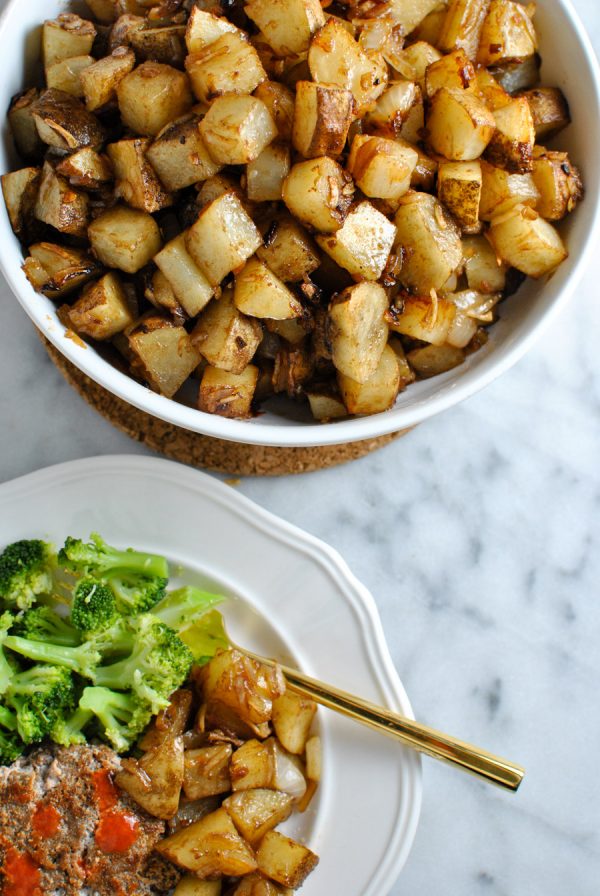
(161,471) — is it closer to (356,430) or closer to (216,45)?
(356,430)

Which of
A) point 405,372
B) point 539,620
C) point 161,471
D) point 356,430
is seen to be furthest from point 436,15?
point 539,620

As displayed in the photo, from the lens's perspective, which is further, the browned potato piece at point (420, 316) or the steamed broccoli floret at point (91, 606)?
the steamed broccoli floret at point (91, 606)

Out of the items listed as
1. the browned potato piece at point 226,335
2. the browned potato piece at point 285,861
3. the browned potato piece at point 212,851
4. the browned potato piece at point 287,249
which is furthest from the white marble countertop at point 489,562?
the browned potato piece at point 287,249

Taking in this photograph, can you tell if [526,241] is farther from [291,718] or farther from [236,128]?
[291,718]

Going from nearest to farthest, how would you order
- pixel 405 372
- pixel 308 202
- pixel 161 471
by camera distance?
1. pixel 308 202
2. pixel 405 372
3. pixel 161 471

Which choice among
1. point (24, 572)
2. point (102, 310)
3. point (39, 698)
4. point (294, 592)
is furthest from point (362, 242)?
point (39, 698)

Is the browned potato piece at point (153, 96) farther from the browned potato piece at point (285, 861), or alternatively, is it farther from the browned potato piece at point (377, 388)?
the browned potato piece at point (285, 861)

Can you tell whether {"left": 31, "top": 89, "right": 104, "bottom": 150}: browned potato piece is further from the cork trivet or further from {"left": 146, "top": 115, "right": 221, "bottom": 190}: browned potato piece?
the cork trivet
